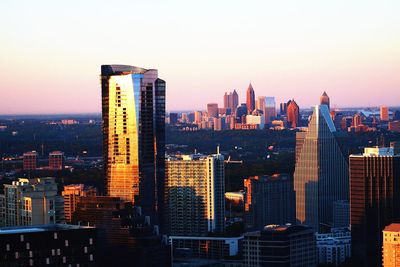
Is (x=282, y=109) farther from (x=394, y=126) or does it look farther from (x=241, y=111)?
(x=394, y=126)

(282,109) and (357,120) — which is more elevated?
(282,109)

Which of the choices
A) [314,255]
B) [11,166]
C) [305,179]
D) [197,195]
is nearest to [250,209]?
[197,195]

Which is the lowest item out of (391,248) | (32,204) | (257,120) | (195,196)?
(391,248)

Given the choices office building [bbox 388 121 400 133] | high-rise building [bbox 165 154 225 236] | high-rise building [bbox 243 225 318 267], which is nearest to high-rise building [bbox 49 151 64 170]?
high-rise building [bbox 165 154 225 236]

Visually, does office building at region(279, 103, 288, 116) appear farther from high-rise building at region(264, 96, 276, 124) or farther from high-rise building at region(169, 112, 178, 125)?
high-rise building at region(169, 112, 178, 125)

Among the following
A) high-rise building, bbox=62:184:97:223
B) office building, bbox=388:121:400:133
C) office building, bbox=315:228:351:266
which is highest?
office building, bbox=388:121:400:133

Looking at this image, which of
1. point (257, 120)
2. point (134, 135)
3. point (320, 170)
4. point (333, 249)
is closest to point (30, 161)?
point (320, 170)

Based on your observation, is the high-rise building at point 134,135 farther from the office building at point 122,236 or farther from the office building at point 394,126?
the office building at point 394,126
